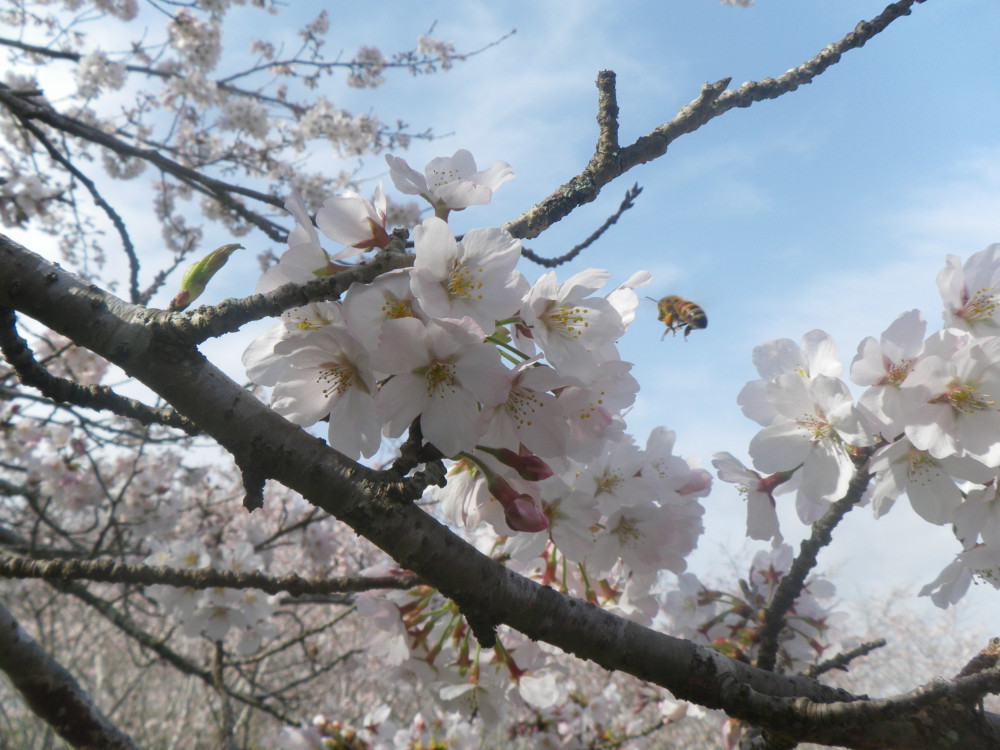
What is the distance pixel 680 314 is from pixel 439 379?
2.84m

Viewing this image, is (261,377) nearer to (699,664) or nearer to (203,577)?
(203,577)

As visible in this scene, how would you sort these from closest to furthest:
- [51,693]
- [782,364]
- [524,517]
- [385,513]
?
[385,513]
[524,517]
[782,364]
[51,693]

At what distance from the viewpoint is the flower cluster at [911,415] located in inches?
46.7

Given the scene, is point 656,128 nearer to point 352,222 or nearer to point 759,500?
point 352,222

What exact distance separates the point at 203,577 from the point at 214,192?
2.23 meters

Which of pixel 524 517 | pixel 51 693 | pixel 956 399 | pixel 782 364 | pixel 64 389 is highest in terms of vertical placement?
pixel 782 364

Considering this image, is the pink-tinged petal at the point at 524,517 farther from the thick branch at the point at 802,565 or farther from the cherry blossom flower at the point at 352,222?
the thick branch at the point at 802,565

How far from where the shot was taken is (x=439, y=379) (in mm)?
1015

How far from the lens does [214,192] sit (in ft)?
10.4

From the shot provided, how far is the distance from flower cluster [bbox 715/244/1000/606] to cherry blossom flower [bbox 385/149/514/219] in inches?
30.8

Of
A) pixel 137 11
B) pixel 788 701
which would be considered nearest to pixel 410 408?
pixel 788 701

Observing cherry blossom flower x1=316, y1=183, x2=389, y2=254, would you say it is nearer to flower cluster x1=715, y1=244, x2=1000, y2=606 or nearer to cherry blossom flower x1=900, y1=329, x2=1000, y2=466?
flower cluster x1=715, y1=244, x2=1000, y2=606

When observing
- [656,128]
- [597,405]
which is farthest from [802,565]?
[656,128]

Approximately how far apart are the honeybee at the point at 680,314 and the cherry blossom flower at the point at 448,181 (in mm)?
2505
